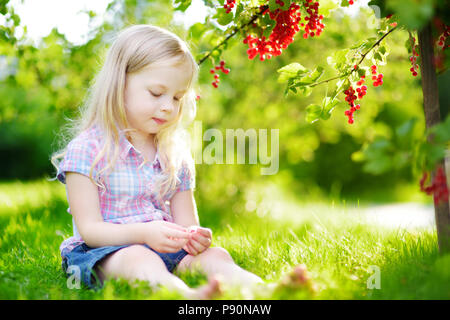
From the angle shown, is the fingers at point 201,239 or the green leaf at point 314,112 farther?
the green leaf at point 314,112

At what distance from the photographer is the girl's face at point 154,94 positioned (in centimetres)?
215

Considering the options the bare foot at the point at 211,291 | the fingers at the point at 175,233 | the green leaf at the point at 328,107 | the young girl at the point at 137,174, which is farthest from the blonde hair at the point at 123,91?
the bare foot at the point at 211,291

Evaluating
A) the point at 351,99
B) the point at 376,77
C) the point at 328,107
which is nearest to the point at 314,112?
the point at 328,107

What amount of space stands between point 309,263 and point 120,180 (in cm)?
92

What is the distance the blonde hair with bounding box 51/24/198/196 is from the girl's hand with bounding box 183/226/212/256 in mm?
335

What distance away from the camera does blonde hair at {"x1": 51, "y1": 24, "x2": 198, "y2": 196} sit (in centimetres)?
218

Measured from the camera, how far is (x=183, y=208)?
94.3 inches

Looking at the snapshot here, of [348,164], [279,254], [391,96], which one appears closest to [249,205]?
[391,96]

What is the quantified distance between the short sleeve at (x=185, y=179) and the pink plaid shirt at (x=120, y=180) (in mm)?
143

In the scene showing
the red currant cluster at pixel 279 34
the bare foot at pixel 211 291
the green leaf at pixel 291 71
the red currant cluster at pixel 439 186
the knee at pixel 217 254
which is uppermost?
the red currant cluster at pixel 279 34

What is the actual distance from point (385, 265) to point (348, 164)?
33.7 ft

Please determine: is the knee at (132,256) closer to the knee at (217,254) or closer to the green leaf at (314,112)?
the knee at (217,254)

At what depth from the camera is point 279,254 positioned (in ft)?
7.47
